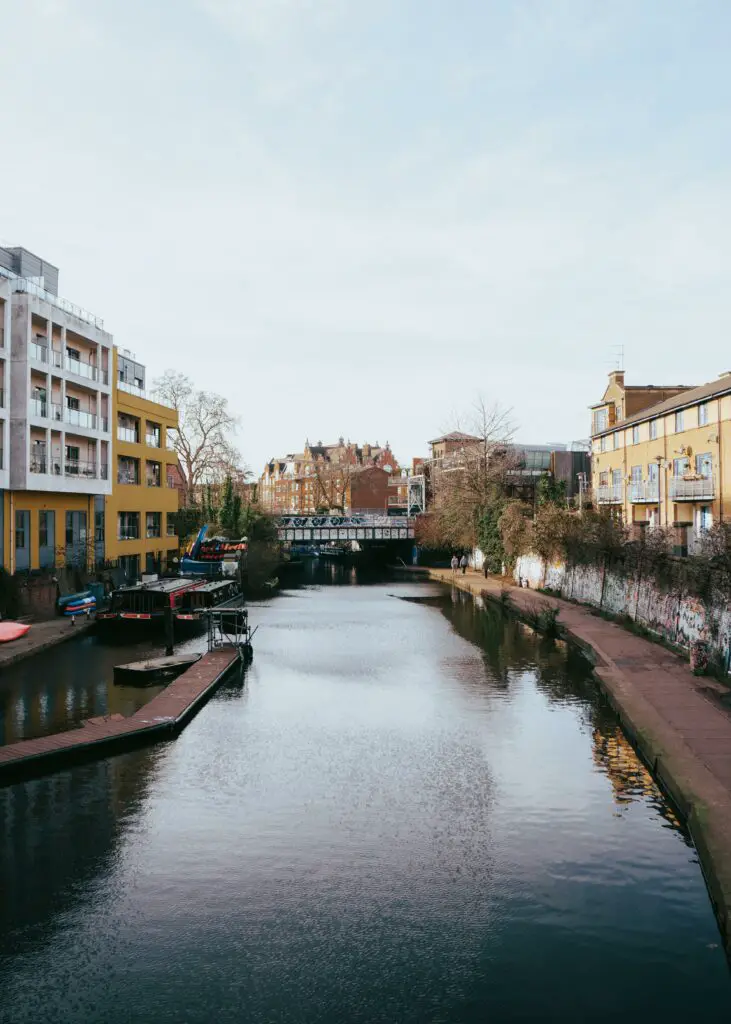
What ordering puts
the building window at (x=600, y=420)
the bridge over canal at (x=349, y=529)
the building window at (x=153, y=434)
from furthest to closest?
the bridge over canal at (x=349, y=529), the building window at (x=600, y=420), the building window at (x=153, y=434)

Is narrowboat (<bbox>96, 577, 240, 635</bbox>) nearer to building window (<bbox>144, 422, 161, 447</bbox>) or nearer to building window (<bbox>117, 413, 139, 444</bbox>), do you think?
building window (<bbox>117, 413, 139, 444</bbox>)

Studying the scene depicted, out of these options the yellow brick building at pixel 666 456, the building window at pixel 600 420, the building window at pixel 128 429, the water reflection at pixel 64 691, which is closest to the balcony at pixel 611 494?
the yellow brick building at pixel 666 456

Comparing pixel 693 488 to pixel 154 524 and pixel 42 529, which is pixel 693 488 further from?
pixel 154 524

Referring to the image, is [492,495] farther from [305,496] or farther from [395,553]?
[305,496]

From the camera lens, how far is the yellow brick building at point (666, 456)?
1492 inches

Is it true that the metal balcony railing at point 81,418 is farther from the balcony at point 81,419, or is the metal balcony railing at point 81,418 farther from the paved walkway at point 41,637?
the paved walkway at point 41,637

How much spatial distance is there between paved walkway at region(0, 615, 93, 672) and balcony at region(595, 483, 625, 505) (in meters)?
31.8

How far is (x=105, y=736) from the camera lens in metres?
17.6

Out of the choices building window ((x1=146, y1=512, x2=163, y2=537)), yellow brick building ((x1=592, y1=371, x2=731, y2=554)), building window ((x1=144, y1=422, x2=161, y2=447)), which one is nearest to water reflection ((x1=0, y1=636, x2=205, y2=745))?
building window ((x1=146, y1=512, x2=163, y2=537))

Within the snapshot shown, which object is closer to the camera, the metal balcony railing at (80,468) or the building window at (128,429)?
the metal balcony railing at (80,468)

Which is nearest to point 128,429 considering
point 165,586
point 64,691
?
point 165,586

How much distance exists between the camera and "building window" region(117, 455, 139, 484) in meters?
48.8

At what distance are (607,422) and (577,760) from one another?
142ft

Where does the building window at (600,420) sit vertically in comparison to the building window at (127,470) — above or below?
above
